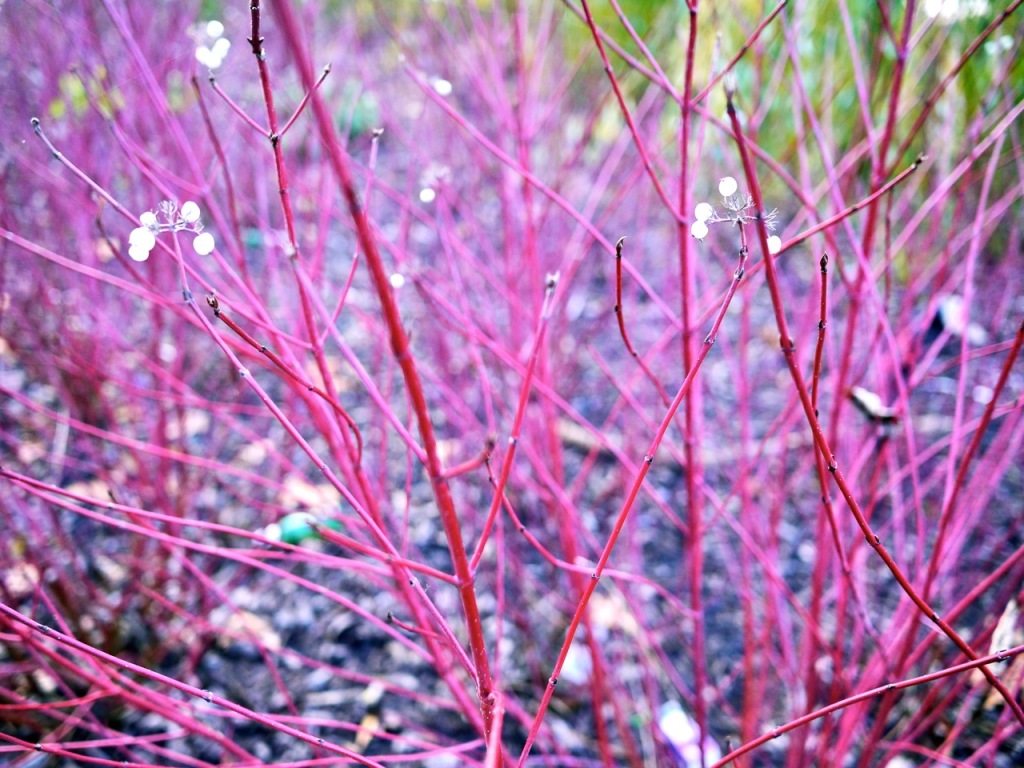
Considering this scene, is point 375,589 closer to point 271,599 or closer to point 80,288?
point 271,599

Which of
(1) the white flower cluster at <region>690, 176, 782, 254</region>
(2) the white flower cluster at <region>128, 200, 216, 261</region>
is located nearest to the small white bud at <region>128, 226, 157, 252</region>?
(2) the white flower cluster at <region>128, 200, 216, 261</region>

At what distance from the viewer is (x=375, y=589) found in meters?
1.90

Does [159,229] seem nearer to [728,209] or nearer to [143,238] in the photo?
[143,238]

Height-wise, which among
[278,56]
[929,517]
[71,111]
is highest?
[278,56]

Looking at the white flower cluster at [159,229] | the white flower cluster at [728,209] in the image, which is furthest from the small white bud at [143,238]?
the white flower cluster at [728,209]

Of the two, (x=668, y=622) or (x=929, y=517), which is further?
(x=929, y=517)

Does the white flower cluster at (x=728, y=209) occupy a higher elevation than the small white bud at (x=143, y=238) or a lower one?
higher

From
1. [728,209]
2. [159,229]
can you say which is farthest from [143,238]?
[728,209]

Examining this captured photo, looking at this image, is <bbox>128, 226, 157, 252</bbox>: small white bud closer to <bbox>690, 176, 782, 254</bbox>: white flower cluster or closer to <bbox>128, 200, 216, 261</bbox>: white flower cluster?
<bbox>128, 200, 216, 261</bbox>: white flower cluster

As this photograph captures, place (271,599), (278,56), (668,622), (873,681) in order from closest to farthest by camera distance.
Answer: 1. (873,681)
2. (668,622)
3. (271,599)
4. (278,56)

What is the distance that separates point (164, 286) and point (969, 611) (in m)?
2.24

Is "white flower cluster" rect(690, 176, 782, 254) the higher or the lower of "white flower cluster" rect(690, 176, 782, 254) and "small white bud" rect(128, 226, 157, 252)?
the higher

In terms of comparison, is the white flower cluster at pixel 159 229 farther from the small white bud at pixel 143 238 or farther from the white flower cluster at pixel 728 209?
the white flower cluster at pixel 728 209

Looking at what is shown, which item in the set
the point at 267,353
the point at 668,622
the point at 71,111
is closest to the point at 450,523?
the point at 267,353
